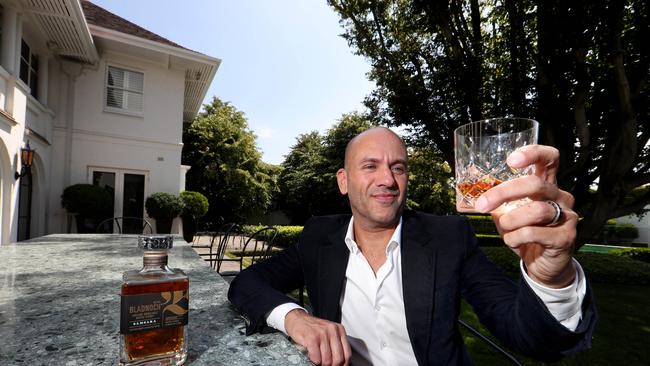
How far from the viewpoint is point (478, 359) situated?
4008mm

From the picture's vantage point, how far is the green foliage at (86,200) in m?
8.43

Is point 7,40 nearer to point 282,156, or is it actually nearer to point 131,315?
point 131,315

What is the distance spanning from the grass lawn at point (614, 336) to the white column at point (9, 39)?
905cm

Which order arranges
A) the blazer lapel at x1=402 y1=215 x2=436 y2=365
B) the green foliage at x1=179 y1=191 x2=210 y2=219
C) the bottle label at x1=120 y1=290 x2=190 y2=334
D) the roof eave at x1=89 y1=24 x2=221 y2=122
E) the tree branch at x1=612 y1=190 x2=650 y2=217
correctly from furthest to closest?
the green foliage at x1=179 y1=191 x2=210 y2=219 < the roof eave at x1=89 y1=24 x2=221 y2=122 < the tree branch at x1=612 y1=190 x2=650 y2=217 < the blazer lapel at x1=402 y1=215 x2=436 y2=365 < the bottle label at x1=120 y1=290 x2=190 y2=334

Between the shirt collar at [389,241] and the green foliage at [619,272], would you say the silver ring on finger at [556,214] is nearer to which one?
the shirt collar at [389,241]

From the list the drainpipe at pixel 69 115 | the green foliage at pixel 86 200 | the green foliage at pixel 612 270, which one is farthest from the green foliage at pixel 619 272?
the drainpipe at pixel 69 115

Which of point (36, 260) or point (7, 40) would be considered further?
point (7, 40)

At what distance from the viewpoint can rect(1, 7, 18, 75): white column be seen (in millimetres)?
6500

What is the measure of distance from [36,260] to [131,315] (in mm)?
2122

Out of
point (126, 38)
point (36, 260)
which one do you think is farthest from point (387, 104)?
point (36, 260)

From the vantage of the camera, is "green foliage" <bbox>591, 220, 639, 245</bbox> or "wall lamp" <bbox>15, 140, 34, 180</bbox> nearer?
"wall lamp" <bbox>15, 140, 34, 180</bbox>

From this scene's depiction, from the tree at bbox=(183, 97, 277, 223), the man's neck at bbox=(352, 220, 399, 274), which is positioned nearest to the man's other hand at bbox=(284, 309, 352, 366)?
the man's neck at bbox=(352, 220, 399, 274)

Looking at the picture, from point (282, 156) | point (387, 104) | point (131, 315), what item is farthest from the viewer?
point (282, 156)

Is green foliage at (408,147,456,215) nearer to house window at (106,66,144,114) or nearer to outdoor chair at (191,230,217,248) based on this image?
outdoor chair at (191,230,217,248)
